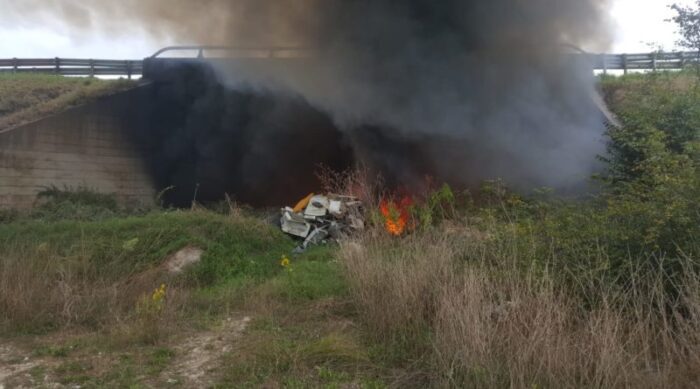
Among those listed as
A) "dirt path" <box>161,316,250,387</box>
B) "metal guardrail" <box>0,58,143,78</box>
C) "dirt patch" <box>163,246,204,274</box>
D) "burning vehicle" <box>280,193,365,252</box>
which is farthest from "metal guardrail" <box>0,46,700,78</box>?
"dirt path" <box>161,316,250,387</box>

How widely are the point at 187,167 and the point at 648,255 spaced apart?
12.3 m

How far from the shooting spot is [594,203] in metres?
6.82

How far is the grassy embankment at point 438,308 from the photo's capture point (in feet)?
12.3

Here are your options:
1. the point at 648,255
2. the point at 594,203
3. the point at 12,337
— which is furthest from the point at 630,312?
the point at 12,337

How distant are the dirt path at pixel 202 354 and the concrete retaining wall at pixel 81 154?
8443 mm

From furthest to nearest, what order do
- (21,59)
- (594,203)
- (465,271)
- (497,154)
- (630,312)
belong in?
(21,59)
(497,154)
(594,203)
(465,271)
(630,312)

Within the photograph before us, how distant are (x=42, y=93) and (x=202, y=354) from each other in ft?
45.4

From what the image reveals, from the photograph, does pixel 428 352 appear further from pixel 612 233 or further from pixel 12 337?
pixel 12 337

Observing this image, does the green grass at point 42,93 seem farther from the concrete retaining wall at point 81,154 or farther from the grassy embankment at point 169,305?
the grassy embankment at point 169,305

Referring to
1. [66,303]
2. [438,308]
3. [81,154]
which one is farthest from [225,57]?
[438,308]

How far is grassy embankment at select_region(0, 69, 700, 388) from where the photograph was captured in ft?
12.3

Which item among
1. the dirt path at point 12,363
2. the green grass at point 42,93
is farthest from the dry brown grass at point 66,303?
the green grass at point 42,93

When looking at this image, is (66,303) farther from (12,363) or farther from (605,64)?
(605,64)

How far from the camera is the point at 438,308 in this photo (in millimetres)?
4758
